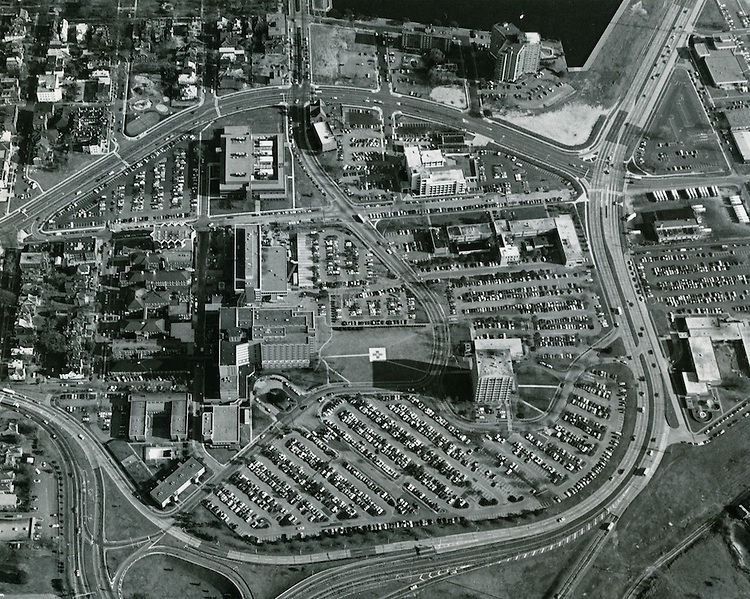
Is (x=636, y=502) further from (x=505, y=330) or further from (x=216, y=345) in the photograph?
(x=216, y=345)

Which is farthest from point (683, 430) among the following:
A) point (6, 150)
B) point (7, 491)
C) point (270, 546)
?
point (6, 150)

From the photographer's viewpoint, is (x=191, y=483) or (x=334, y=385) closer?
(x=191, y=483)

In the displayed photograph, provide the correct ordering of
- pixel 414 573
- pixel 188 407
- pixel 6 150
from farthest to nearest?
pixel 6 150 → pixel 188 407 → pixel 414 573

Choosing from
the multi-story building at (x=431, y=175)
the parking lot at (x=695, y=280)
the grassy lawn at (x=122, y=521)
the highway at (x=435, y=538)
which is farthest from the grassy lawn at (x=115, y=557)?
the parking lot at (x=695, y=280)

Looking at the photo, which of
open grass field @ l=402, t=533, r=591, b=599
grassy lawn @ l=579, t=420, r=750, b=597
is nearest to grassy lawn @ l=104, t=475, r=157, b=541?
open grass field @ l=402, t=533, r=591, b=599

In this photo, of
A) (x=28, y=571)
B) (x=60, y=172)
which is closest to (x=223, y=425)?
(x=28, y=571)

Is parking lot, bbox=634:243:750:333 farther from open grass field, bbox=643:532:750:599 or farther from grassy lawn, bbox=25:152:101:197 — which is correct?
grassy lawn, bbox=25:152:101:197

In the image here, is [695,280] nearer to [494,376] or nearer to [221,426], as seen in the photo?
[494,376]

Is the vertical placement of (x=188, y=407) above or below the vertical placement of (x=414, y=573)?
above
